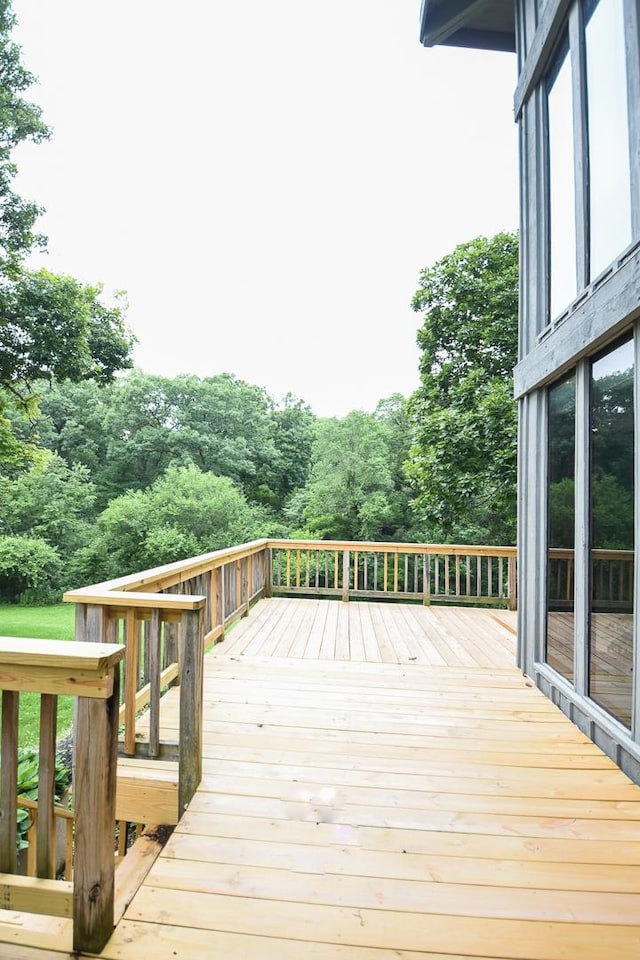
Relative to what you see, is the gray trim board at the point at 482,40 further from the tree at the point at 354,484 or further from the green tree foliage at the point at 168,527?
the green tree foliage at the point at 168,527

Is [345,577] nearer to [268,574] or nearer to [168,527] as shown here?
[268,574]

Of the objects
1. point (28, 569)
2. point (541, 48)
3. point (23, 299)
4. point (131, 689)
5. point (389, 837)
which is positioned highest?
point (541, 48)

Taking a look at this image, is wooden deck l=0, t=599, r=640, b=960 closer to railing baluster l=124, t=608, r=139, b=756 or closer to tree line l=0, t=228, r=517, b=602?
railing baluster l=124, t=608, r=139, b=756

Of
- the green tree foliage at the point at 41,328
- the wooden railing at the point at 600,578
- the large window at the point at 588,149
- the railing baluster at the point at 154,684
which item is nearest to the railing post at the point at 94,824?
the railing baluster at the point at 154,684

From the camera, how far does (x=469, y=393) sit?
7336 mm

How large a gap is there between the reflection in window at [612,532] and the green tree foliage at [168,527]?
32.1 ft

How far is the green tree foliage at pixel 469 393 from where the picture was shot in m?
6.72

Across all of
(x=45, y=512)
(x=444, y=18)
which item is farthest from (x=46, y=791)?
(x=45, y=512)

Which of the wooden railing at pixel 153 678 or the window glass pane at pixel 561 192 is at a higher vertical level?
the window glass pane at pixel 561 192

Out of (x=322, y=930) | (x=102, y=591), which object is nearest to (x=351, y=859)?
(x=322, y=930)

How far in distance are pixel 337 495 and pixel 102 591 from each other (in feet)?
31.9

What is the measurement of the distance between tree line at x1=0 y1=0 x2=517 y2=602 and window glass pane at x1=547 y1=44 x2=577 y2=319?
11.4ft

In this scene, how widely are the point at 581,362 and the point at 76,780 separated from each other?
10.3ft

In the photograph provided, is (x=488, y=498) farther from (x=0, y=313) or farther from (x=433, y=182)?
(x=433, y=182)
